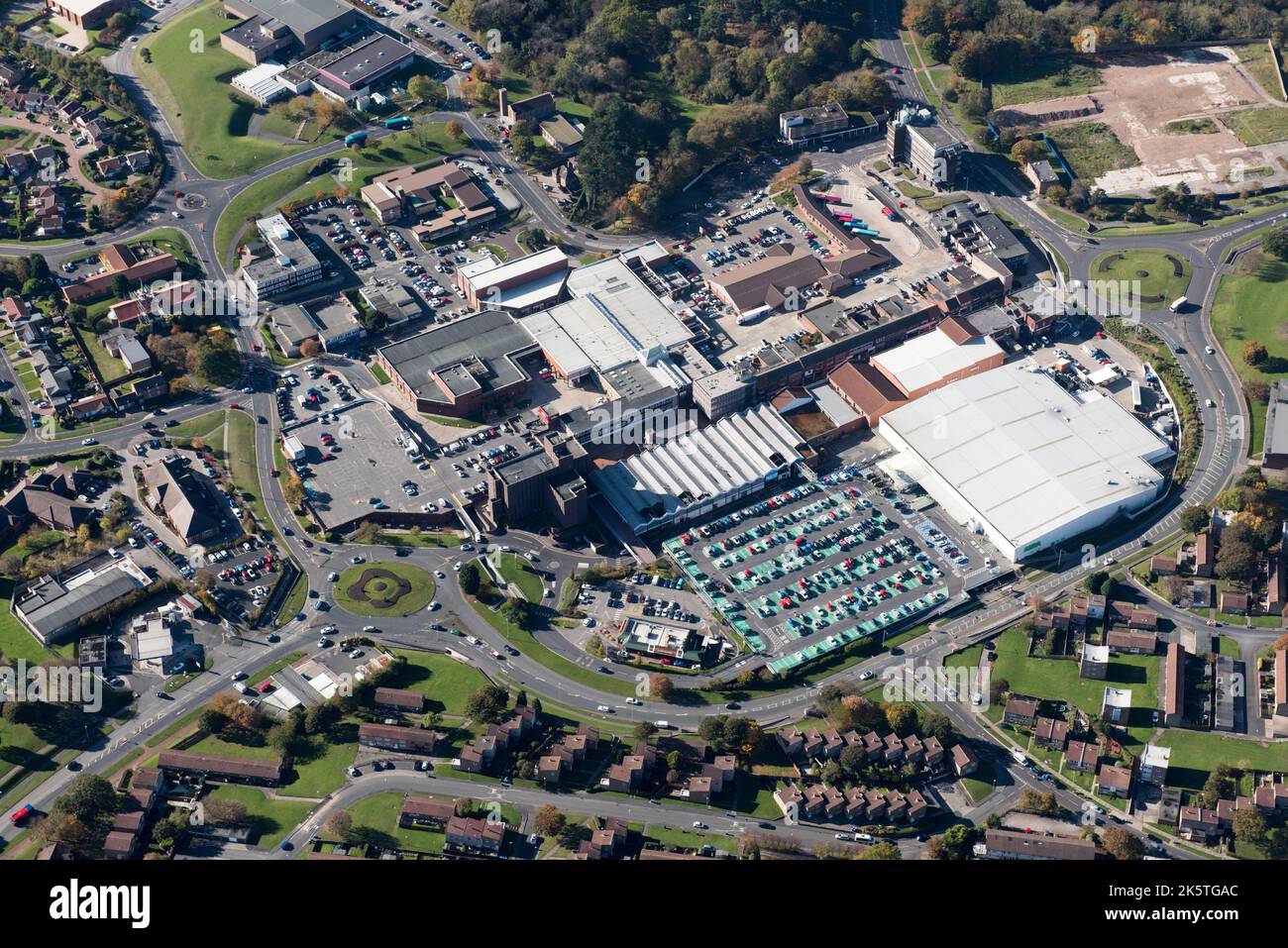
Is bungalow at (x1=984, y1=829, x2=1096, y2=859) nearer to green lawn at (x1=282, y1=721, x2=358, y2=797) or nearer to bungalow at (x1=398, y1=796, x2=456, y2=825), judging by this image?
bungalow at (x1=398, y1=796, x2=456, y2=825)

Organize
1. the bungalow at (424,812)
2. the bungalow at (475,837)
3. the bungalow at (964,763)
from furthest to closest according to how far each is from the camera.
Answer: the bungalow at (964,763)
the bungalow at (424,812)
the bungalow at (475,837)

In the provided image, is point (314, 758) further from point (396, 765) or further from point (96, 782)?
point (96, 782)

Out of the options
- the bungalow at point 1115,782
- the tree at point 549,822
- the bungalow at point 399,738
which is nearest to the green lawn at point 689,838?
the tree at point 549,822

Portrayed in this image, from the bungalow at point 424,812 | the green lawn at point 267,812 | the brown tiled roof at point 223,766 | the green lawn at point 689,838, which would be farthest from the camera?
the brown tiled roof at point 223,766

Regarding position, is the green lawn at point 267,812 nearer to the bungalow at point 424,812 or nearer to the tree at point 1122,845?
the bungalow at point 424,812

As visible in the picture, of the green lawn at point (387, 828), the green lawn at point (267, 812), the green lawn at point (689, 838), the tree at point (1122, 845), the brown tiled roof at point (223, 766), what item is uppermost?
the tree at point (1122, 845)

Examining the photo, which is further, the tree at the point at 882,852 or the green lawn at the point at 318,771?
the green lawn at the point at 318,771

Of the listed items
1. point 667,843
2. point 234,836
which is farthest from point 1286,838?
point 234,836
